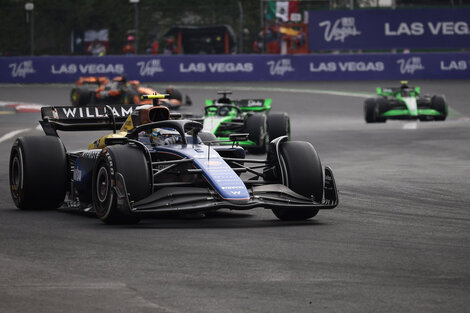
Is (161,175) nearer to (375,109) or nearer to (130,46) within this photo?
(375,109)

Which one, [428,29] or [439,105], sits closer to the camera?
[439,105]

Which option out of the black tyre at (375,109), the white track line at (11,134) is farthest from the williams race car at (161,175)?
the black tyre at (375,109)

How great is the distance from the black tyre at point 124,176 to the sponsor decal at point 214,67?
1420 inches

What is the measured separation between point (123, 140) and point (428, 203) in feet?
12.8

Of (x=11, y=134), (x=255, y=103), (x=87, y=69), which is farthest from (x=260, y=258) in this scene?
(x=87, y=69)

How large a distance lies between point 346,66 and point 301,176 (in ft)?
119

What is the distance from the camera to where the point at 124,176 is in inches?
421

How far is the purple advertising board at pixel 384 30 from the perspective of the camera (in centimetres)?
4962

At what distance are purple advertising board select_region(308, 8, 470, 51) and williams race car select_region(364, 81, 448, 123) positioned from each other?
19.6 metres

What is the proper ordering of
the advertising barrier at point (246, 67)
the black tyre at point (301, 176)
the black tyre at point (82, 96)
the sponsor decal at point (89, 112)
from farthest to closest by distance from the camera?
the advertising barrier at point (246, 67), the black tyre at point (82, 96), the sponsor decal at point (89, 112), the black tyre at point (301, 176)

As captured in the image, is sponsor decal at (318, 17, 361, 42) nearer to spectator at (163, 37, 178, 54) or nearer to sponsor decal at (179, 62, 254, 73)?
sponsor decal at (179, 62, 254, 73)

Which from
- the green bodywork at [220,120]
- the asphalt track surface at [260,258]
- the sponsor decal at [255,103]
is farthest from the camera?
the sponsor decal at [255,103]

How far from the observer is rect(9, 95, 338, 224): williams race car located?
10.7 m

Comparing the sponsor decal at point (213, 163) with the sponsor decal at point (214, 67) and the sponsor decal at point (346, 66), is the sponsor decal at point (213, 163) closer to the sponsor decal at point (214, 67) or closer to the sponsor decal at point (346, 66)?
the sponsor decal at point (214, 67)
